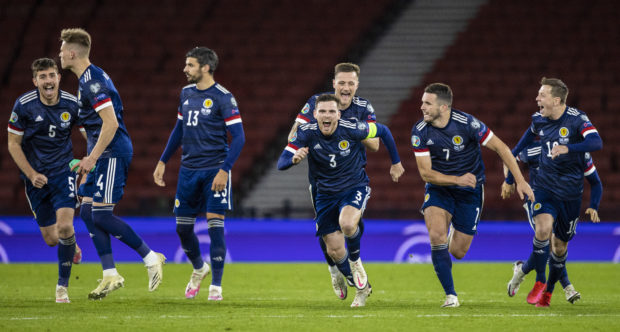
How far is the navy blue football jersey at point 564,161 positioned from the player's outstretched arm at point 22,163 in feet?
16.7

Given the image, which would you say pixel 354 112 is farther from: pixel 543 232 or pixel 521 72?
pixel 521 72

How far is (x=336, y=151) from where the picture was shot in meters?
8.38

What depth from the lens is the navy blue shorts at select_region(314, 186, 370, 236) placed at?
8391 mm

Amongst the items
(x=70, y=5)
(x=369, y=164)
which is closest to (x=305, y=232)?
(x=369, y=164)

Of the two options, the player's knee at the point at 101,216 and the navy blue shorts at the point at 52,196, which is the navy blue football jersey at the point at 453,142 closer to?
the player's knee at the point at 101,216

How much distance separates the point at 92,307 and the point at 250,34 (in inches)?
621

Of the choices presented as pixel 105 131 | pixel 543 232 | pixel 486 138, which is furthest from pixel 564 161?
pixel 105 131

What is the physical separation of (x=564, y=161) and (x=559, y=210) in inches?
20.3

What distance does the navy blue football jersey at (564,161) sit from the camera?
8.69m

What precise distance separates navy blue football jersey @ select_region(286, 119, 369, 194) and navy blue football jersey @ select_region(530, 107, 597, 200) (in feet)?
6.46

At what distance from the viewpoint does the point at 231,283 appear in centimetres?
1134

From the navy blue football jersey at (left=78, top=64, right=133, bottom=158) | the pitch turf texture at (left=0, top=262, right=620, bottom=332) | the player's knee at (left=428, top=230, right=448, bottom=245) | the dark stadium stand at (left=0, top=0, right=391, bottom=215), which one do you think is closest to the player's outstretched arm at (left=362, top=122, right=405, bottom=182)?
the player's knee at (left=428, top=230, right=448, bottom=245)

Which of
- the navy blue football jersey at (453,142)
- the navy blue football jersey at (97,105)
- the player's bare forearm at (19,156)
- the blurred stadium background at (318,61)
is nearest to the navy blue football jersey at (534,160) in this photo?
the navy blue football jersey at (453,142)

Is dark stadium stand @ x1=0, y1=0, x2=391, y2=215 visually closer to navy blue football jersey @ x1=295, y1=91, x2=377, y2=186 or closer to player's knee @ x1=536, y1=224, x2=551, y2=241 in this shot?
navy blue football jersey @ x1=295, y1=91, x2=377, y2=186
